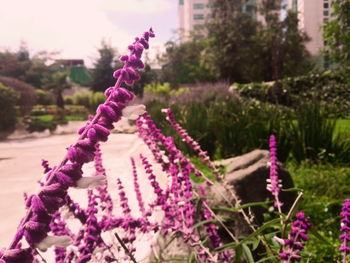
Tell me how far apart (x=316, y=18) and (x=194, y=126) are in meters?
2.56

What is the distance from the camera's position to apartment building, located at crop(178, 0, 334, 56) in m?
0.85

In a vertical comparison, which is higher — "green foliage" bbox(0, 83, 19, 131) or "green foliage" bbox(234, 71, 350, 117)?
"green foliage" bbox(234, 71, 350, 117)

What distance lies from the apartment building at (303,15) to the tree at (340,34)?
0.80ft

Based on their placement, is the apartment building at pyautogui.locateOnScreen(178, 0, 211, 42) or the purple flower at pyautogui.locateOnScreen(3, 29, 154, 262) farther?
the apartment building at pyautogui.locateOnScreen(178, 0, 211, 42)

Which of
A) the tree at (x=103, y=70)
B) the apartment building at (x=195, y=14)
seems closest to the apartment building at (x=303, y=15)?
the apartment building at (x=195, y=14)

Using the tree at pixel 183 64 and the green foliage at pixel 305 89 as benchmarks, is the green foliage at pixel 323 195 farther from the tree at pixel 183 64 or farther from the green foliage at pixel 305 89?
the tree at pixel 183 64

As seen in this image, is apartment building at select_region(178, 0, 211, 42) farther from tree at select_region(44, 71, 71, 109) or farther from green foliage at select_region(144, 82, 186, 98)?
green foliage at select_region(144, 82, 186, 98)

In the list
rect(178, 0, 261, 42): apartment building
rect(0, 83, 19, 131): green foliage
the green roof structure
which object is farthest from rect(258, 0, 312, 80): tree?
rect(0, 83, 19, 131): green foliage

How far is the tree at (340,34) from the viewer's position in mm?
5551

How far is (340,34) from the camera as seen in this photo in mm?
6035

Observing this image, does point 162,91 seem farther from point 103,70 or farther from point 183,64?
point 183,64

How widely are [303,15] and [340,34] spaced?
233 inches

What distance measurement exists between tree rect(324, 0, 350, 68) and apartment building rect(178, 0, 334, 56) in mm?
245

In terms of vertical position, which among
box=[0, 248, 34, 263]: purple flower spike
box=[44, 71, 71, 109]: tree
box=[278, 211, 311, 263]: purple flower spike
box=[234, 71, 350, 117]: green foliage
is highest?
box=[44, 71, 71, 109]: tree
